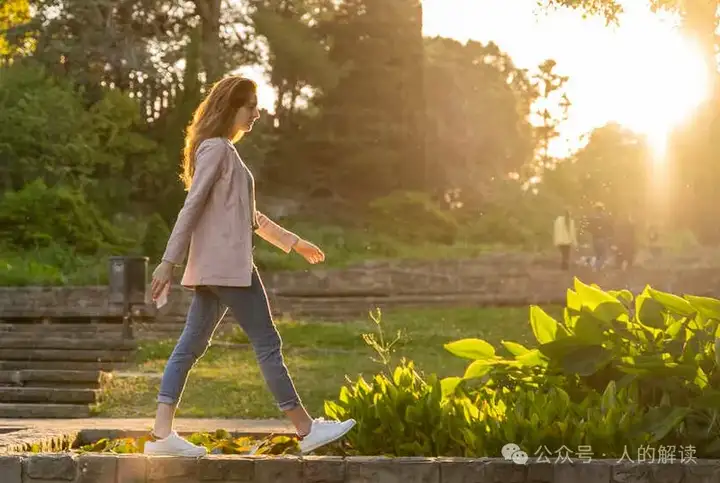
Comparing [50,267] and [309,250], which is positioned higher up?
[309,250]

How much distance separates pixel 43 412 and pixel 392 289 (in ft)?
40.6

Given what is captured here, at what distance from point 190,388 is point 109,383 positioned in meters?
0.73

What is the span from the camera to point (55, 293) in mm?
20672

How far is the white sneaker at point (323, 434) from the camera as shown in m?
5.84

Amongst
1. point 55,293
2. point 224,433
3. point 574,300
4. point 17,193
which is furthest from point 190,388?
point 17,193

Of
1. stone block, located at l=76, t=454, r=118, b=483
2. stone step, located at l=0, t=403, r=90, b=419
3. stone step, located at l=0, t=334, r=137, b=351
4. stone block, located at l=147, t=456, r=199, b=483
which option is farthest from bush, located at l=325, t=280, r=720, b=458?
stone step, located at l=0, t=334, r=137, b=351

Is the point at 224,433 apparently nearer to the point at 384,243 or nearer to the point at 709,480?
the point at 709,480

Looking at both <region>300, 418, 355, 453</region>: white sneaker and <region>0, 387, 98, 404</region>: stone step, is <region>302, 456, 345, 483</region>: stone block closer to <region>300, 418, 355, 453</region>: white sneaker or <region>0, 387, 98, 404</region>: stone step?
<region>300, 418, 355, 453</region>: white sneaker

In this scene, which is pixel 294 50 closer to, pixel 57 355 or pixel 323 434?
pixel 57 355

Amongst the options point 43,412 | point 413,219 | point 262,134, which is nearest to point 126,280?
point 43,412

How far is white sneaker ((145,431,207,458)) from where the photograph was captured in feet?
18.7

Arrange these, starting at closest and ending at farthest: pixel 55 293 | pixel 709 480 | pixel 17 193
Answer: pixel 709 480, pixel 55 293, pixel 17 193

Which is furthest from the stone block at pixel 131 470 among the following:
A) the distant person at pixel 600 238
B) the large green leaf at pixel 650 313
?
the distant person at pixel 600 238

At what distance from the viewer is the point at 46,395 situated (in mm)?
11625
